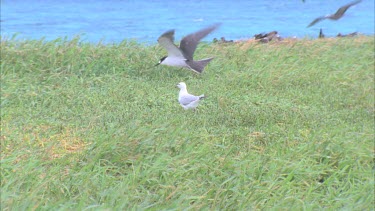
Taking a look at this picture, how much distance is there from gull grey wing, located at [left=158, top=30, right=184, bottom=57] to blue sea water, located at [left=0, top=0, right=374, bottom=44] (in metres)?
6.28

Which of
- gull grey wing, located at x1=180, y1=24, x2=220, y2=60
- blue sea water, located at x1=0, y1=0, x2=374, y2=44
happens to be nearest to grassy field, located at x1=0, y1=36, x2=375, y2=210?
gull grey wing, located at x1=180, y1=24, x2=220, y2=60

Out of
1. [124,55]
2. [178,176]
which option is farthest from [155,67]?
[178,176]

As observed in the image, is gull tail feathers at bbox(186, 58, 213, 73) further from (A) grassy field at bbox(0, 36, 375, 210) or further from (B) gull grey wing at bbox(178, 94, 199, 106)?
(B) gull grey wing at bbox(178, 94, 199, 106)

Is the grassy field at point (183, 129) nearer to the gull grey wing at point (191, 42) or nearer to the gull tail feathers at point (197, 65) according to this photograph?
the gull tail feathers at point (197, 65)

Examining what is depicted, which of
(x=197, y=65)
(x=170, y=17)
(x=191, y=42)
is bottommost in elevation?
(x=170, y=17)

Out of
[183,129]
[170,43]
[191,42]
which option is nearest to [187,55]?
[191,42]

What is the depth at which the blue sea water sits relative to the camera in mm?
16172

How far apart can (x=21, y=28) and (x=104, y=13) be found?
2.91m

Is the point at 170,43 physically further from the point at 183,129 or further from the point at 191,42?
the point at 183,129

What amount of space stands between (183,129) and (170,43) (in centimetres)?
220

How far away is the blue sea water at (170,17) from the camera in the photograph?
16.2m

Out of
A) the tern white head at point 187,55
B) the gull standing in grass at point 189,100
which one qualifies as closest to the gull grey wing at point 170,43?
the tern white head at point 187,55

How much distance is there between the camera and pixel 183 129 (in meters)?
6.43

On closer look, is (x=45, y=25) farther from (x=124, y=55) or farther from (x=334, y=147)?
(x=334, y=147)
